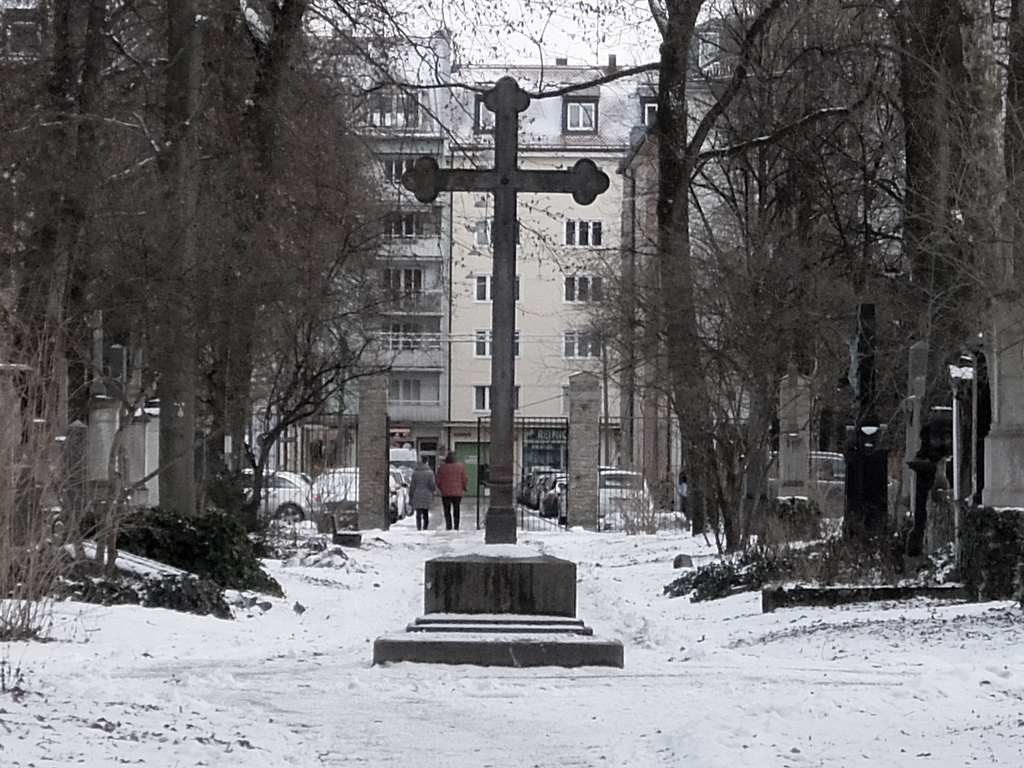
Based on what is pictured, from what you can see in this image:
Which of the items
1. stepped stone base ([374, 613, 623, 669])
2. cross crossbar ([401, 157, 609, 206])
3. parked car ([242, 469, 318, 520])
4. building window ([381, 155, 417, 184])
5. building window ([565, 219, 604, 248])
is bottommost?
stepped stone base ([374, 613, 623, 669])

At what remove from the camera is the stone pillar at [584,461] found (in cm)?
3747

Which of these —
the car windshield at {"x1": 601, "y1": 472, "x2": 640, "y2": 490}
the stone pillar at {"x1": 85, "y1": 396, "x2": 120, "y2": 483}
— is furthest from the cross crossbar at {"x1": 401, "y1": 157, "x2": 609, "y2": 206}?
the car windshield at {"x1": 601, "y1": 472, "x2": 640, "y2": 490}

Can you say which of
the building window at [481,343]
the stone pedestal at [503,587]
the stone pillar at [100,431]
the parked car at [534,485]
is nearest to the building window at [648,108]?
the parked car at [534,485]

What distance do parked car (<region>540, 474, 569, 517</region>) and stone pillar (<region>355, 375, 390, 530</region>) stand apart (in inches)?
343

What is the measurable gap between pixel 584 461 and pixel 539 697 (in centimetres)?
2796

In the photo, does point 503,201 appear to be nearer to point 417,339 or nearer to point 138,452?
point 138,452

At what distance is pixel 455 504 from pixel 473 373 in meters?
40.8

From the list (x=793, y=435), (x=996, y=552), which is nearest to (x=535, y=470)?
(x=793, y=435)

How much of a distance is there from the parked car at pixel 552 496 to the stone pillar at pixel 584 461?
7150 mm

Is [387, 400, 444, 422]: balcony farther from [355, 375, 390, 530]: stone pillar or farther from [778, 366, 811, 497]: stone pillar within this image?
[778, 366, 811, 497]: stone pillar

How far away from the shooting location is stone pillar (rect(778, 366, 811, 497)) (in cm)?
2448

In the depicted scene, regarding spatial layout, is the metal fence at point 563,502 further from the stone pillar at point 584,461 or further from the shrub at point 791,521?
the shrub at point 791,521

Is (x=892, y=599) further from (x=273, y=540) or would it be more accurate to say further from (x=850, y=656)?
(x=273, y=540)

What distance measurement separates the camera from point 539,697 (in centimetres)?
957
